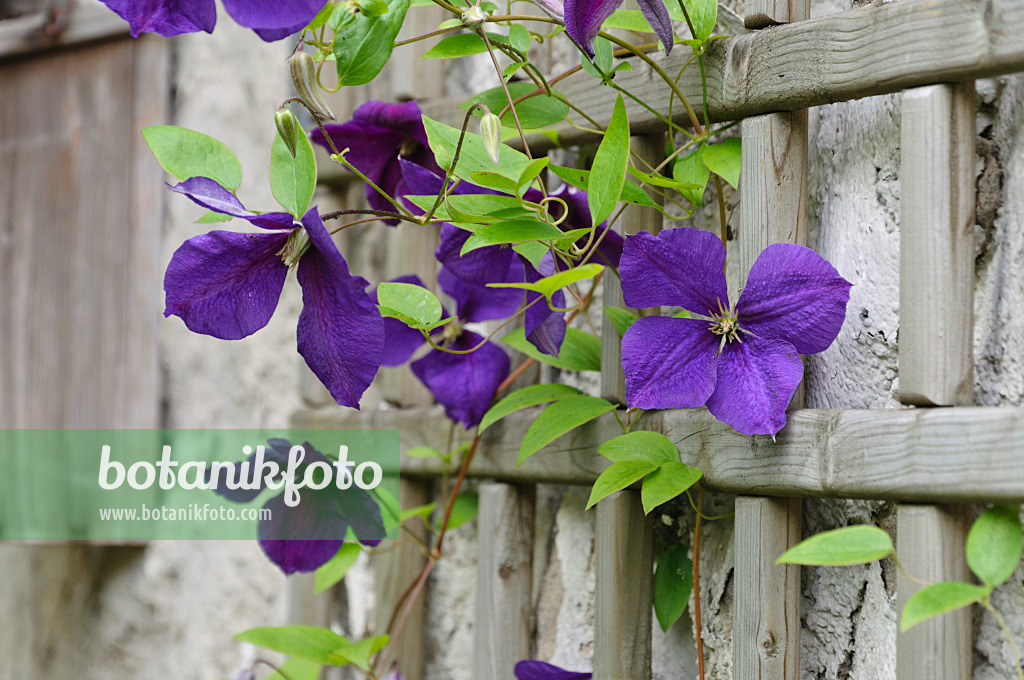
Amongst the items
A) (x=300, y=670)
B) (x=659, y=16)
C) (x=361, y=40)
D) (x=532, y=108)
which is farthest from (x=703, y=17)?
(x=300, y=670)

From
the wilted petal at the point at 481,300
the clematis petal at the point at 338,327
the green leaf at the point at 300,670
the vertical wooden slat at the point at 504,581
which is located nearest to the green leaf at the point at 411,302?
the clematis petal at the point at 338,327

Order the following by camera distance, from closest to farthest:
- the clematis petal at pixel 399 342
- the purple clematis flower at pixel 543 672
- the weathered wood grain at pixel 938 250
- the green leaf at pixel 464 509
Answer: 1. the weathered wood grain at pixel 938 250
2. the purple clematis flower at pixel 543 672
3. the clematis petal at pixel 399 342
4. the green leaf at pixel 464 509

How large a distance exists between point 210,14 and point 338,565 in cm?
58

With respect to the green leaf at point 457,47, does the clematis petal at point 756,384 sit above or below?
below

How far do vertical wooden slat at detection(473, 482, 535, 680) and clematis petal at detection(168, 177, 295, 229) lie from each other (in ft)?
1.37

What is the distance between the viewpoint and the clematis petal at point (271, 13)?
1.85 ft

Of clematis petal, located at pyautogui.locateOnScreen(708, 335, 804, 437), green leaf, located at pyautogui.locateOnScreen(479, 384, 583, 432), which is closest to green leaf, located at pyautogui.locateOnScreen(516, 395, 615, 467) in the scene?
green leaf, located at pyautogui.locateOnScreen(479, 384, 583, 432)

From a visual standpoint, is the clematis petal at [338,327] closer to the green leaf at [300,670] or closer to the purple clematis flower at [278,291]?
the purple clematis flower at [278,291]

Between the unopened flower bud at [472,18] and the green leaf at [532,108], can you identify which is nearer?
the unopened flower bud at [472,18]

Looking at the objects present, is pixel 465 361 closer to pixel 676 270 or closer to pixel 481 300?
pixel 481 300

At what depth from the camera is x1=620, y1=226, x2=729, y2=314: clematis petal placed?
617 millimetres

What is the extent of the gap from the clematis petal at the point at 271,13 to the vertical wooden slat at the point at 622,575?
1.14ft

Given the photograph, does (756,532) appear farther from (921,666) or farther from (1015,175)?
(1015,175)

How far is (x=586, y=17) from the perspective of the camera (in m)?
0.60
